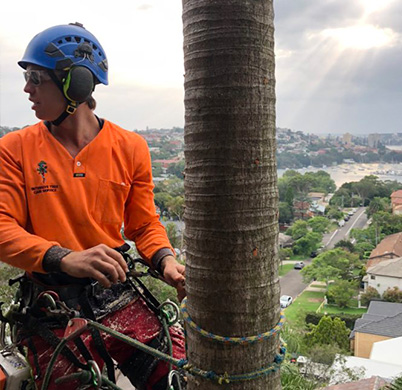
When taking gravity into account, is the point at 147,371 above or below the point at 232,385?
below

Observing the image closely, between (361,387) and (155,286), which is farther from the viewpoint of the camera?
(155,286)

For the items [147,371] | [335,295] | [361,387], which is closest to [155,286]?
[361,387]

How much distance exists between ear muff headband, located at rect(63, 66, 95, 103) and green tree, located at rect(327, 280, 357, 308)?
104 ft

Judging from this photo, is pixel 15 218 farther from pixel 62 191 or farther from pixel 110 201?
pixel 110 201

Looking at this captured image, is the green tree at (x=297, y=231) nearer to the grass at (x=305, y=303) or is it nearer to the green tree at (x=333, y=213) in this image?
the grass at (x=305, y=303)

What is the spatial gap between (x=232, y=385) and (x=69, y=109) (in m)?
1.14

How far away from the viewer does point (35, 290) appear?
189 cm

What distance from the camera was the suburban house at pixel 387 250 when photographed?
122 feet

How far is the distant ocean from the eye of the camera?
7646 centimetres

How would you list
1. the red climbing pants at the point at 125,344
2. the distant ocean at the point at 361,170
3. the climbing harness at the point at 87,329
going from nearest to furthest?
the climbing harness at the point at 87,329, the red climbing pants at the point at 125,344, the distant ocean at the point at 361,170

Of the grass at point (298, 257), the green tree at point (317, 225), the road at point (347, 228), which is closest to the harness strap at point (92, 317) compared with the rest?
the grass at point (298, 257)

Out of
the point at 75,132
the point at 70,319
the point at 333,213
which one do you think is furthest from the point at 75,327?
the point at 333,213

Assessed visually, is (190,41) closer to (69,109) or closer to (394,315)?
(69,109)

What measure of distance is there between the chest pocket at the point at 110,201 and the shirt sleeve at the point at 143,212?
0.09m
